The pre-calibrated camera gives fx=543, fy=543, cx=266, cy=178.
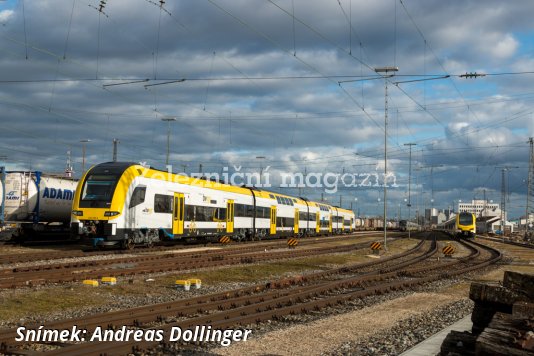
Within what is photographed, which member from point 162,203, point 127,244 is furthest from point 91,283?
point 162,203

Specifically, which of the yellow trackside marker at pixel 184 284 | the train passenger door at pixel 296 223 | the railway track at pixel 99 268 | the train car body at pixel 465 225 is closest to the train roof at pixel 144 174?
the railway track at pixel 99 268

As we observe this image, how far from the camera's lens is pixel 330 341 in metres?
8.97

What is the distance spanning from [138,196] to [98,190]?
187 cm

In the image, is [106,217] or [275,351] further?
[106,217]

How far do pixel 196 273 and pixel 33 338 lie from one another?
10.2m

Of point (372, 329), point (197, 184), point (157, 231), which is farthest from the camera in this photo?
point (197, 184)

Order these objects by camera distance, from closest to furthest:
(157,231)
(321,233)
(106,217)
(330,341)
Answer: (330,341)
(106,217)
(157,231)
(321,233)

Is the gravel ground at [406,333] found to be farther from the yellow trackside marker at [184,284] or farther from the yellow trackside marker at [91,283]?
the yellow trackside marker at [91,283]

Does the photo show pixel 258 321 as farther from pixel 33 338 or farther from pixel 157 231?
pixel 157 231

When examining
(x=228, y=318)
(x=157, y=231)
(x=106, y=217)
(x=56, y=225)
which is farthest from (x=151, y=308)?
(x=56, y=225)

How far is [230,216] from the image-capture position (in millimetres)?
37562

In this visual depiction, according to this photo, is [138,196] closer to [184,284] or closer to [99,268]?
[99,268]

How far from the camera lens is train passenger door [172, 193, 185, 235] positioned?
95.5 ft

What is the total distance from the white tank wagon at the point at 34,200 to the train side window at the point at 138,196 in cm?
815
